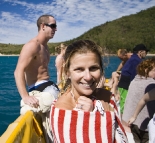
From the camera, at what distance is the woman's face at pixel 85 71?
1162 millimetres

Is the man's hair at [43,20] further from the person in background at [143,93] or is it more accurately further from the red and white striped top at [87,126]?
the red and white striped top at [87,126]

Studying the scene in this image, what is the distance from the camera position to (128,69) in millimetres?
4070

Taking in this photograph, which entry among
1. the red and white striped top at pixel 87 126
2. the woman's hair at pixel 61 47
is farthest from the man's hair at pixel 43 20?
the woman's hair at pixel 61 47

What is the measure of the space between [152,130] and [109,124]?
0.73 m

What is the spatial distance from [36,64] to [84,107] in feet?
5.08

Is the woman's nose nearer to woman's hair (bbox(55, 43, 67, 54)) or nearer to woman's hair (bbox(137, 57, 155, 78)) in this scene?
woman's hair (bbox(137, 57, 155, 78))

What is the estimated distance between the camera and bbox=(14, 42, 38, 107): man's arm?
2.18m

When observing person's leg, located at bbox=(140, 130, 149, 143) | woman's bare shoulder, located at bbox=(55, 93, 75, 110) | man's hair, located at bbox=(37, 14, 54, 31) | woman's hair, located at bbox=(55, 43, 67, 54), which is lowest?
person's leg, located at bbox=(140, 130, 149, 143)

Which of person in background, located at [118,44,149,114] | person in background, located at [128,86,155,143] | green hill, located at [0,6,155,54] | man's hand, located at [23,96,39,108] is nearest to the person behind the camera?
person in background, located at [128,86,155,143]

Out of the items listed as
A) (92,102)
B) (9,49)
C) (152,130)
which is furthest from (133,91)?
(9,49)

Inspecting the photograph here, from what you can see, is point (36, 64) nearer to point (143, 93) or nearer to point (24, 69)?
point (24, 69)

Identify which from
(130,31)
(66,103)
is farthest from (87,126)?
(130,31)

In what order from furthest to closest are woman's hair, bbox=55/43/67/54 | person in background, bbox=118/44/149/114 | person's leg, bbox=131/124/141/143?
woman's hair, bbox=55/43/67/54
person in background, bbox=118/44/149/114
person's leg, bbox=131/124/141/143

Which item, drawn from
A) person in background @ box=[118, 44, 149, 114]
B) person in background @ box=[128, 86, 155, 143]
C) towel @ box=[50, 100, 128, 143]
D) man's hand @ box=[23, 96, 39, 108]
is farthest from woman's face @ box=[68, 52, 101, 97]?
person in background @ box=[118, 44, 149, 114]
